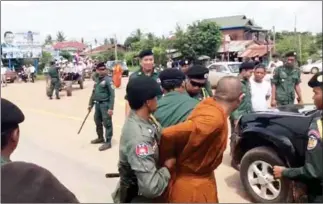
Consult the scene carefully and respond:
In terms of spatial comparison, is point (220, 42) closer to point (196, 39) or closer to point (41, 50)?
point (196, 39)

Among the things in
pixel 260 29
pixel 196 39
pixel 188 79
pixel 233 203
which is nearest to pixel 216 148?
Result: pixel 188 79

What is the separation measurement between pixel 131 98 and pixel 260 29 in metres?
47.2

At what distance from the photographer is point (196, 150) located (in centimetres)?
239

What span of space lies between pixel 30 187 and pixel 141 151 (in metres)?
1.11

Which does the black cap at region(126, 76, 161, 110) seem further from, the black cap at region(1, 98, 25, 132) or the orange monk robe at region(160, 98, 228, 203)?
the black cap at region(1, 98, 25, 132)

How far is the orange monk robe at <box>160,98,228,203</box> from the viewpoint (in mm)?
2354

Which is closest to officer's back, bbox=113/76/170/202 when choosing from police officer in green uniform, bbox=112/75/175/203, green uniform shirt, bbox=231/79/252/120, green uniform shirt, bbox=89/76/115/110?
police officer in green uniform, bbox=112/75/175/203

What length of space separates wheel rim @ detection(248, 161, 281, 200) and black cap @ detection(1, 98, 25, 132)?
308 cm

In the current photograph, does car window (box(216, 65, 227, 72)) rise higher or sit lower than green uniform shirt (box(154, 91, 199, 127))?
lower

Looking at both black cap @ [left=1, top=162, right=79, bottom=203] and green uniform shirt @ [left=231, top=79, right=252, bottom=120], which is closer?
black cap @ [left=1, top=162, right=79, bottom=203]

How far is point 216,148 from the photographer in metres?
2.42

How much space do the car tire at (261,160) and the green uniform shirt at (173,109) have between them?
5.42 ft

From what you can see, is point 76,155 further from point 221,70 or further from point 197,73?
point 221,70

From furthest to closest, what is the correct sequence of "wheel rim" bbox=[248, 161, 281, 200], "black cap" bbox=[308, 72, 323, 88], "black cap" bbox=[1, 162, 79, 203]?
"wheel rim" bbox=[248, 161, 281, 200], "black cap" bbox=[308, 72, 323, 88], "black cap" bbox=[1, 162, 79, 203]
